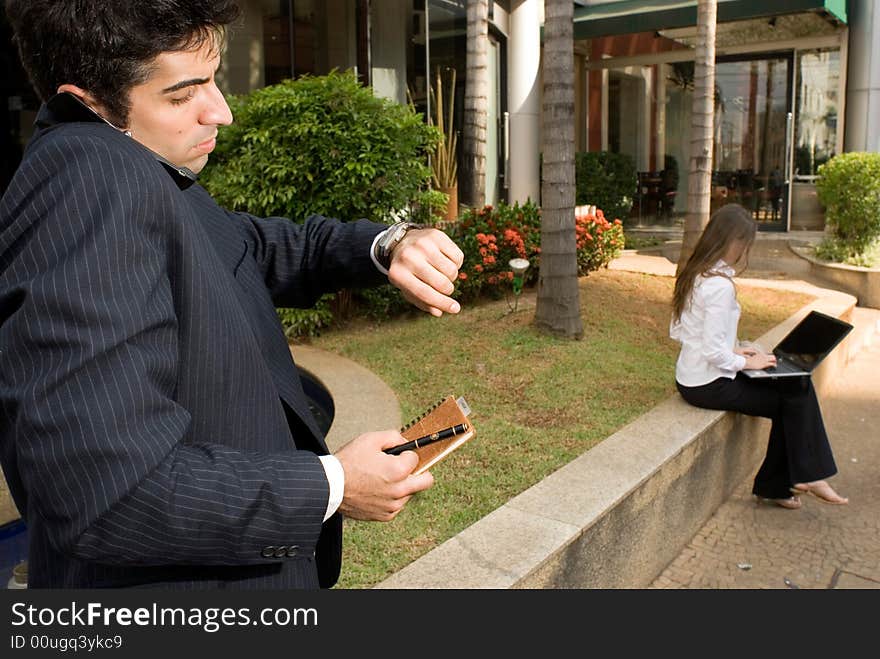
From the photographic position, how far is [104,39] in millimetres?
1255

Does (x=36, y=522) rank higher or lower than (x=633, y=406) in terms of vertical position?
higher

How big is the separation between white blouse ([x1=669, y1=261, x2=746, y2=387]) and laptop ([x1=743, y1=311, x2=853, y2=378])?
0.53 feet

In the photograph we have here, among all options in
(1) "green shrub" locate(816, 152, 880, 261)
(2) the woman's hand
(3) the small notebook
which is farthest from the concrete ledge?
Result: (1) "green shrub" locate(816, 152, 880, 261)

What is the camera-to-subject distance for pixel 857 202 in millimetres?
10422

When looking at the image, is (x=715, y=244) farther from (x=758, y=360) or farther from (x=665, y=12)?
(x=665, y=12)

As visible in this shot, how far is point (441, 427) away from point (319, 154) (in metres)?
5.79

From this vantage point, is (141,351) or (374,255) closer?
(141,351)

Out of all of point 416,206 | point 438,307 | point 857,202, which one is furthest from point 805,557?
point 857,202

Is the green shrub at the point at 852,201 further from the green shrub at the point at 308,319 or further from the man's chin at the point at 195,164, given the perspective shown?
the man's chin at the point at 195,164

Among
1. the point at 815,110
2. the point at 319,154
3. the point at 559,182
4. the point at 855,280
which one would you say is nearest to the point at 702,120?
the point at 855,280

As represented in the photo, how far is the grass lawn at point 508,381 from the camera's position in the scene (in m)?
3.67

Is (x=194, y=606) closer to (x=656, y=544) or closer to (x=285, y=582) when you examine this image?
(x=285, y=582)

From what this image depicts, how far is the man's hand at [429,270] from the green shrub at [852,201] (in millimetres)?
10291

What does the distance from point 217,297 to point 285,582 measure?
52 cm
